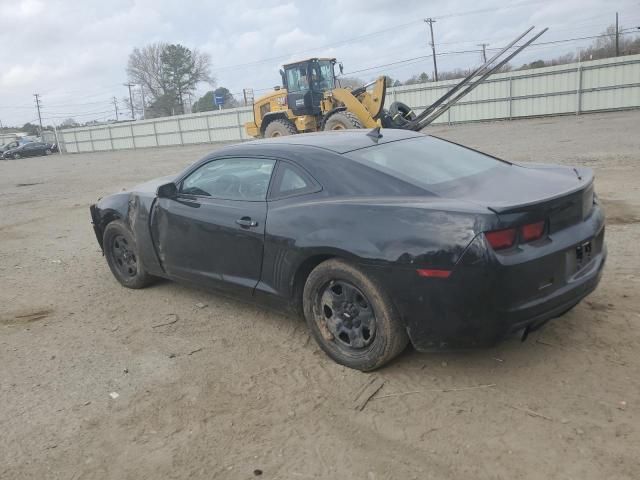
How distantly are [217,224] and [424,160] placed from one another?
5.28ft

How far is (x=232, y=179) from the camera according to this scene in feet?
13.9

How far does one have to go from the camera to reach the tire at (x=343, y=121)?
1506cm

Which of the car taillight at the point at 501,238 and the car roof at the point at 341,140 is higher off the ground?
the car roof at the point at 341,140

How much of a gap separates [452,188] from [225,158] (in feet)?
6.40

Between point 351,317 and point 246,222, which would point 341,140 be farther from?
point 351,317

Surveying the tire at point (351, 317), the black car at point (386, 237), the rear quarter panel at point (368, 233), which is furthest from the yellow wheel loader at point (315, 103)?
the tire at point (351, 317)

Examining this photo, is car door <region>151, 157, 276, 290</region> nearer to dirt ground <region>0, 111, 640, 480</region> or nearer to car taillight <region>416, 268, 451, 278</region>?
dirt ground <region>0, 111, 640, 480</region>

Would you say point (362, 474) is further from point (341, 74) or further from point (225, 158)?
point (341, 74)

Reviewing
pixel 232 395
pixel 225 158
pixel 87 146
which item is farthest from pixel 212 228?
pixel 87 146

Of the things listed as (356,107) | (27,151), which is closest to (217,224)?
(356,107)

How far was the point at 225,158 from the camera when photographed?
14.3 feet

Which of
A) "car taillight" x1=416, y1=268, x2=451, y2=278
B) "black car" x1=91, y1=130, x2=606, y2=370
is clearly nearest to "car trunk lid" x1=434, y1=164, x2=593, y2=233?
"black car" x1=91, y1=130, x2=606, y2=370

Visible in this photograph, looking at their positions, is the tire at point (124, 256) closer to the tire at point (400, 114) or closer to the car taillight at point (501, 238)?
the car taillight at point (501, 238)

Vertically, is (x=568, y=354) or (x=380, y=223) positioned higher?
(x=380, y=223)
